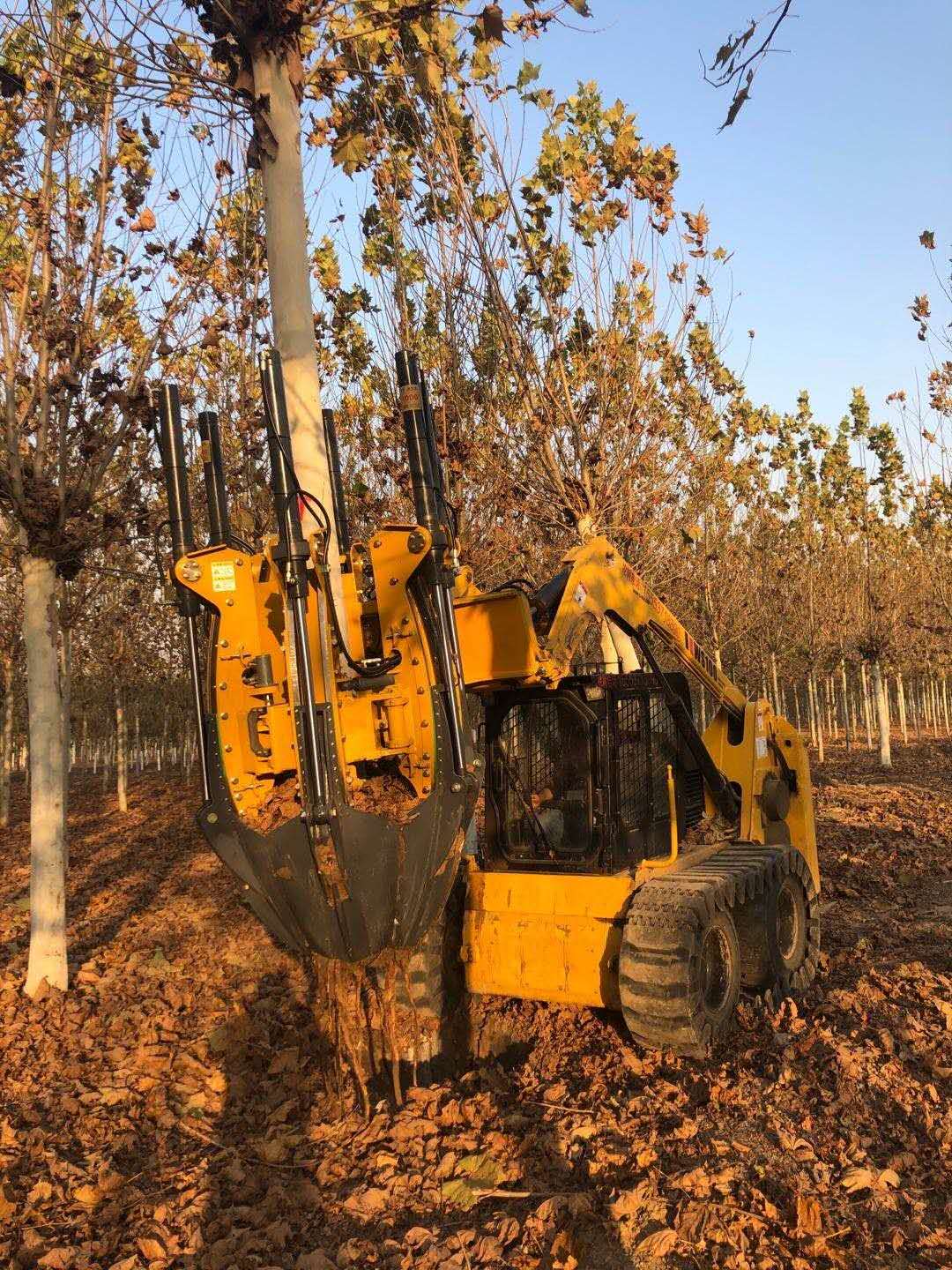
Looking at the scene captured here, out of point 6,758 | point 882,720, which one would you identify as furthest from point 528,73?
point 882,720

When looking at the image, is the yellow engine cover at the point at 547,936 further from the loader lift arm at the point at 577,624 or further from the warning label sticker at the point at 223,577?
the warning label sticker at the point at 223,577

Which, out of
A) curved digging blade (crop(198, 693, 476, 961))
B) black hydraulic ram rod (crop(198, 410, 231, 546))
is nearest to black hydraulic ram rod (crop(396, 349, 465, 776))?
curved digging blade (crop(198, 693, 476, 961))

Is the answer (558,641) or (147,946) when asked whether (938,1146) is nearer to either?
(558,641)

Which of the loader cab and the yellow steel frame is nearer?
the yellow steel frame

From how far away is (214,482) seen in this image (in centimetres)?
468

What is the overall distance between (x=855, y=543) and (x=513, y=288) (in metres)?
19.7

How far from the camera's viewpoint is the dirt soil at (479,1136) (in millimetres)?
3879

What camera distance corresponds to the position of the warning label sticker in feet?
14.3

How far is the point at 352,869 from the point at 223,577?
1.43 metres

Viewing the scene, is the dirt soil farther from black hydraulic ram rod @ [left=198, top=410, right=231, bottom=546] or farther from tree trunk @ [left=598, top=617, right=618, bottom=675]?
tree trunk @ [left=598, top=617, right=618, bottom=675]

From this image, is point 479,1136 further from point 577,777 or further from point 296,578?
point 296,578

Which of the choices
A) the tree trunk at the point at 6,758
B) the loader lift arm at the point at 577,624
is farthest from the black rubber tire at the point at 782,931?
the tree trunk at the point at 6,758

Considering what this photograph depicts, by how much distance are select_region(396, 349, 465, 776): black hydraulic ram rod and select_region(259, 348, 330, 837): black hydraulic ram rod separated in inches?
22.3

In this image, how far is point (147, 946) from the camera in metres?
8.41
